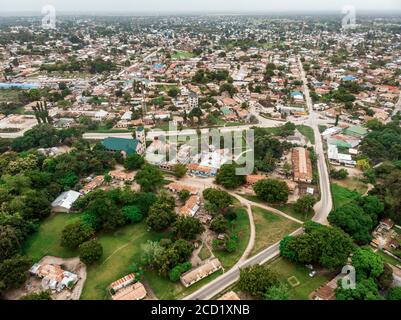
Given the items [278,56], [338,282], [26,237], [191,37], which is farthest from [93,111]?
[191,37]

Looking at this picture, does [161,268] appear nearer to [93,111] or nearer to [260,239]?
[260,239]

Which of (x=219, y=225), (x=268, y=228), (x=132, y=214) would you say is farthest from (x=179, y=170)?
(x=268, y=228)

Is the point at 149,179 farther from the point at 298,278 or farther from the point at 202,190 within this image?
the point at 298,278

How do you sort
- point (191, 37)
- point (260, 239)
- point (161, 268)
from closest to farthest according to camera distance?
point (161, 268), point (260, 239), point (191, 37)

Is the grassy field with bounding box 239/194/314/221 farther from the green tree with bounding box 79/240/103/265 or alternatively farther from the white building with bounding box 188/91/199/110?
the white building with bounding box 188/91/199/110

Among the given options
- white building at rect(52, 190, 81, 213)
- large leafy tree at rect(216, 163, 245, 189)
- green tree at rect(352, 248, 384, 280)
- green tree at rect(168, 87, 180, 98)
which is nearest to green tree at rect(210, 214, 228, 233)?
large leafy tree at rect(216, 163, 245, 189)
